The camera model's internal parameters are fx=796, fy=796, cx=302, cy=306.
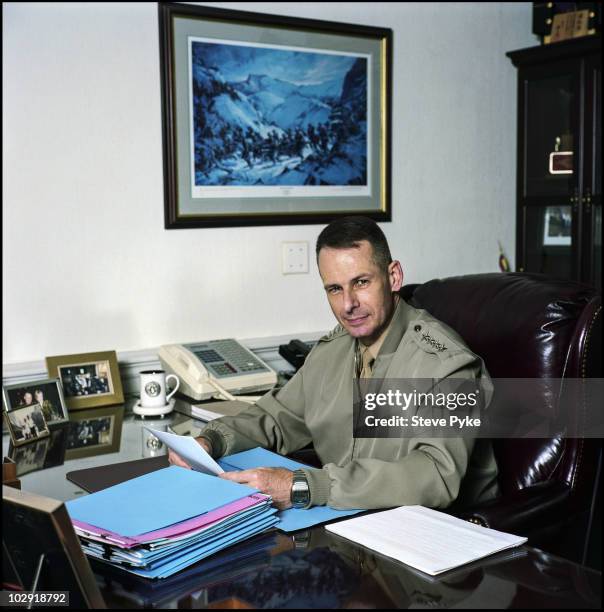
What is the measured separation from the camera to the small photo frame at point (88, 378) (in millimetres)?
2420

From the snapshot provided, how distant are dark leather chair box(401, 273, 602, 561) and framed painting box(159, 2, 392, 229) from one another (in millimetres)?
1051

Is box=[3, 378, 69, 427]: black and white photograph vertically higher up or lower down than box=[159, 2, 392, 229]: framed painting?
lower down

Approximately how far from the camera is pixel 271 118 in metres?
2.78

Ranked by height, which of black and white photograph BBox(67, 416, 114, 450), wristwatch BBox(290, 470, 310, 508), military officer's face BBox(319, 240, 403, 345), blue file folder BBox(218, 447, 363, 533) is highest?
military officer's face BBox(319, 240, 403, 345)

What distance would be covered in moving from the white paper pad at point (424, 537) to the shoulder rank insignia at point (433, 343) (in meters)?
Result: 0.40

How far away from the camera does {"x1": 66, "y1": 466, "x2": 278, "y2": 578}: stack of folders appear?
1188 millimetres

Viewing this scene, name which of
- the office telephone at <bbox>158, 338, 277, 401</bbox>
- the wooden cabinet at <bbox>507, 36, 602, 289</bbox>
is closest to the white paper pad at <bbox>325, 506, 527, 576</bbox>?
the office telephone at <bbox>158, 338, 277, 401</bbox>

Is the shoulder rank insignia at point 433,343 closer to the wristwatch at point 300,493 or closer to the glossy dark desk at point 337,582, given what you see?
the wristwatch at point 300,493

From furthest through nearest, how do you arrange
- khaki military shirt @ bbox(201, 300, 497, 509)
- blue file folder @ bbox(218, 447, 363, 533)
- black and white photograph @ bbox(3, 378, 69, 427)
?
black and white photograph @ bbox(3, 378, 69, 427)
khaki military shirt @ bbox(201, 300, 497, 509)
blue file folder @ bbox(218, 447, 363, 533)

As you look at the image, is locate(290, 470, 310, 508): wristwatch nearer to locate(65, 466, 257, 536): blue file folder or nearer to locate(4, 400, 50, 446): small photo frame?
locate(65, 466, 257, 536): blue file folder

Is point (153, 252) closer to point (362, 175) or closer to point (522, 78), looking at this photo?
point (362, 175)

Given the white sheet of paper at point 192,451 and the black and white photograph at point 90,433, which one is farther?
the black and white photograph at point 90,433

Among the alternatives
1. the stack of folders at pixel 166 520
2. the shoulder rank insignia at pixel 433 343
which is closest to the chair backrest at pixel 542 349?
the shoulder rank insignia at pixel 433 343

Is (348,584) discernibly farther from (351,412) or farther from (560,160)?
(560,160)
